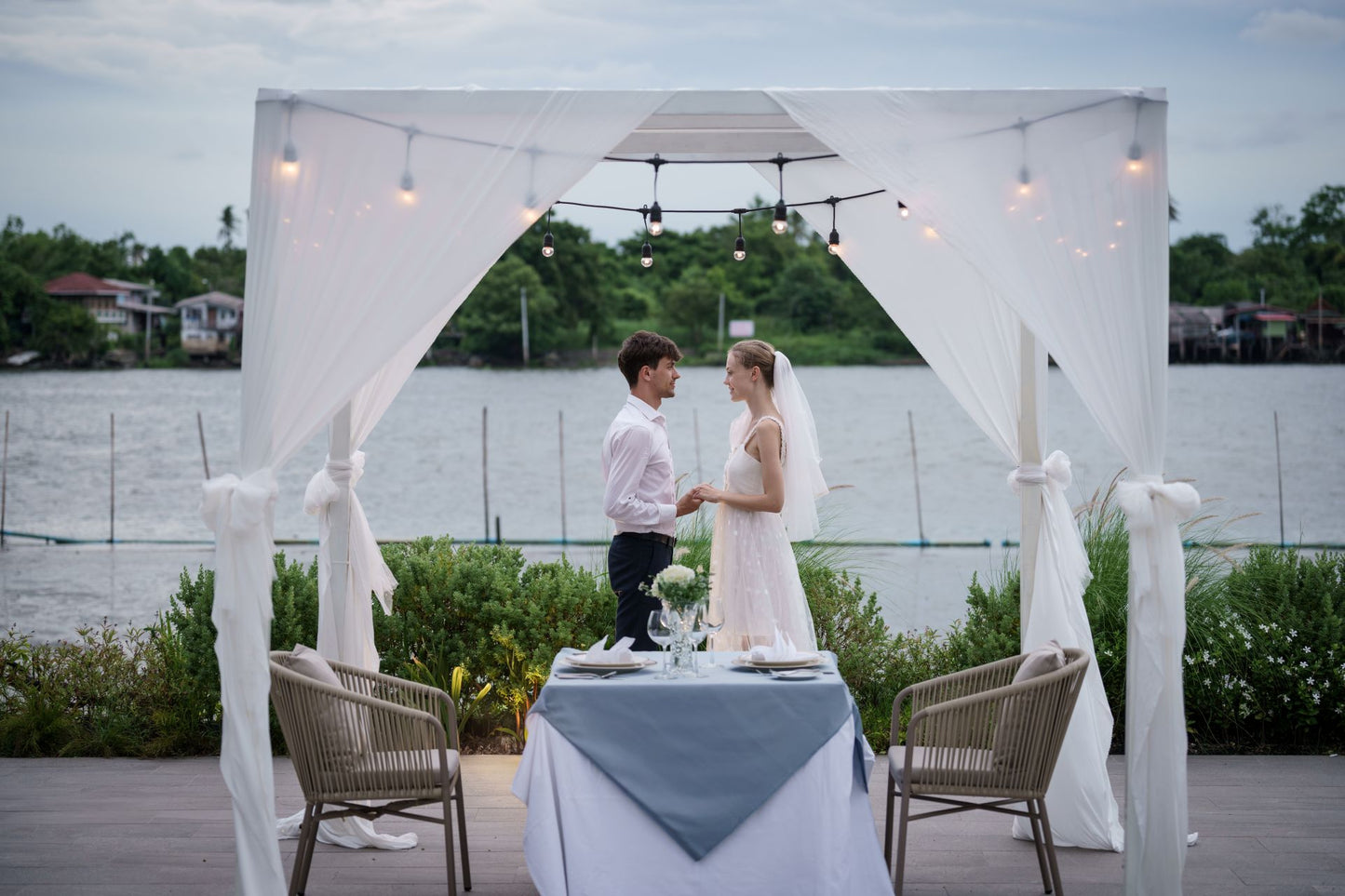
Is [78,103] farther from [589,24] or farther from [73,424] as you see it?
[589,24]

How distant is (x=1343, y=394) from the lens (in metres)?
41.9

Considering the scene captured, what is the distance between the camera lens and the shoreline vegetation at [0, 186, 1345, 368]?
29.3 meters

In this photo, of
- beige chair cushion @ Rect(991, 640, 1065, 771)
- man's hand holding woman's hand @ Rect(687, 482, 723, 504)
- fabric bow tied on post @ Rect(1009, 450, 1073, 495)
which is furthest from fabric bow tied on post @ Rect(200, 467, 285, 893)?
fabric bow tied on post @ Rect(1009, 450, 1073, 495)

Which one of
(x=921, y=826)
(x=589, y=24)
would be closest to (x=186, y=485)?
(x=589, y=24)

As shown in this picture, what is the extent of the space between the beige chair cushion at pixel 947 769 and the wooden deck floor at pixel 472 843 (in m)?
0.42

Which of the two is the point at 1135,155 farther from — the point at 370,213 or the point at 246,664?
the point at 246,664

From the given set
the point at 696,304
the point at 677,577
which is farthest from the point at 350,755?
the point at 696,304

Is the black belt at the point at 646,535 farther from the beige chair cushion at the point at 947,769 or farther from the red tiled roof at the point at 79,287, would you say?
the red tiled roof at the point at 79,287

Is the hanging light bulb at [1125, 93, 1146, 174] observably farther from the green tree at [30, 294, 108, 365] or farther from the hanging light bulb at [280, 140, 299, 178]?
the green tree at [30, 294, 108, 365]

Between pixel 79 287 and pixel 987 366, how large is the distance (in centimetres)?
3549

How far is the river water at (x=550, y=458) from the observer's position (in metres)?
23.4

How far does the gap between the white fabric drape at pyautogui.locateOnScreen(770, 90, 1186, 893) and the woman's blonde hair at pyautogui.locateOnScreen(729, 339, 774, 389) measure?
3.79 ft

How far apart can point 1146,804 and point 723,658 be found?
49.3 inches

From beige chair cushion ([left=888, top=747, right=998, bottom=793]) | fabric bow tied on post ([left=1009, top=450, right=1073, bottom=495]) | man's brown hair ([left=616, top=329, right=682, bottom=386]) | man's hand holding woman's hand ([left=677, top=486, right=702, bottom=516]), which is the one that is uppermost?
man's brown hair ([left=616, top=329, right=682, bottom=386])
